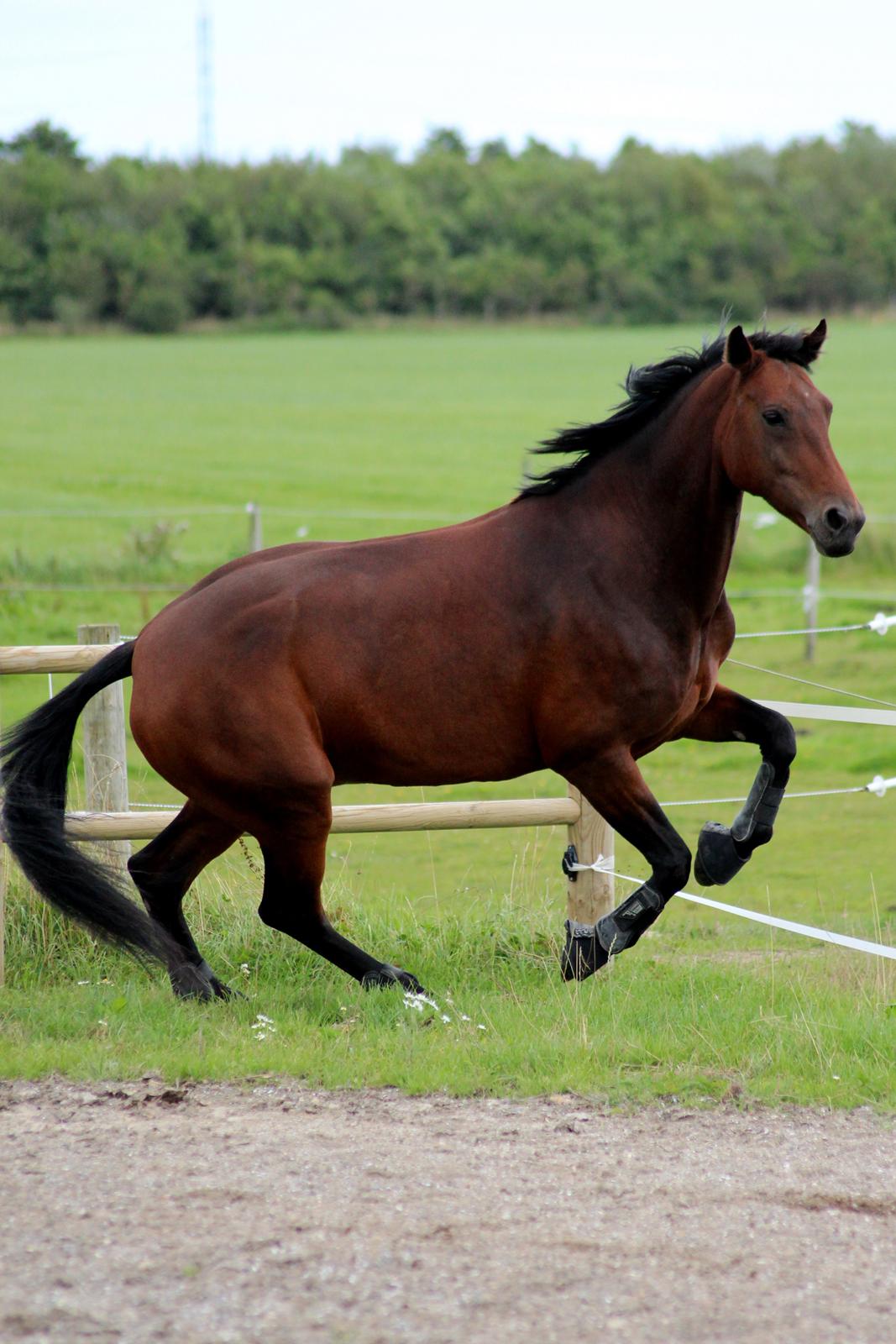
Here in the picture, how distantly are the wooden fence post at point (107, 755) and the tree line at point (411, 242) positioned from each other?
160 ft

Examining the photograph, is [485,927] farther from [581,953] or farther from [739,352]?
[739,352]

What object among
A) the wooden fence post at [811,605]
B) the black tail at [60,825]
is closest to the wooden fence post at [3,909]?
the black tail at [60,825]


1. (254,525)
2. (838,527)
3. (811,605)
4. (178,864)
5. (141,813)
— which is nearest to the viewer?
(838,527)

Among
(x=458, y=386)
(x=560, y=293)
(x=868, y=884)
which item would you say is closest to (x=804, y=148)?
(x=560, y=293)

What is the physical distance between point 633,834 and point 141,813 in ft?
5.75

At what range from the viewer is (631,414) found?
187 inches

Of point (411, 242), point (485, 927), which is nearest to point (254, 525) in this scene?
point (485, 927)

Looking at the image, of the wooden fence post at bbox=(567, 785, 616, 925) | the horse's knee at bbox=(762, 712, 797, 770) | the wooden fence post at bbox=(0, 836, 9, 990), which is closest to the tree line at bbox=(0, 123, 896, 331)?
the wooden fence post at bbox=(0, 836, 9, 990)

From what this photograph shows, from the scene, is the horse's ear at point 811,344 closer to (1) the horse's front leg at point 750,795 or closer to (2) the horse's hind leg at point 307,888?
(1) the horse's front leg at point 750,795

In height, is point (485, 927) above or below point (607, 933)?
below

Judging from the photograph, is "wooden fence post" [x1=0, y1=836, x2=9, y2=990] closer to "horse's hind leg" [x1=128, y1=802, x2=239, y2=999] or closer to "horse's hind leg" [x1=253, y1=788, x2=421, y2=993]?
"horse's hind leg" [x1=128, y1=802, x2=239, y2=999]

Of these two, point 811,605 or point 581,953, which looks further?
point 811,605

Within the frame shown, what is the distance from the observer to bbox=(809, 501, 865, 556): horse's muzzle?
4.12 m

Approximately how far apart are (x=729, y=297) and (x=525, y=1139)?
198ft
